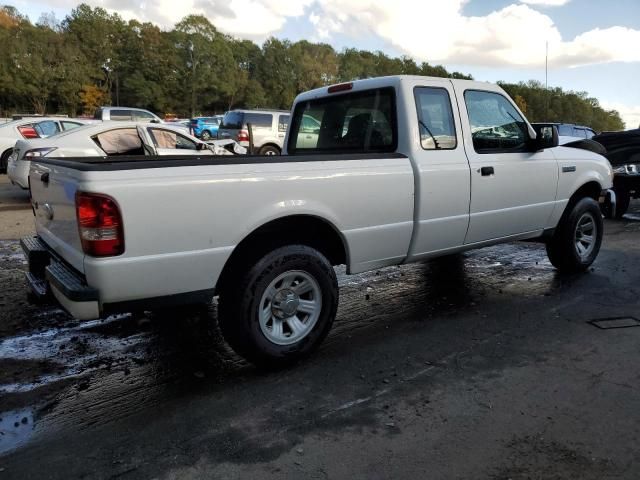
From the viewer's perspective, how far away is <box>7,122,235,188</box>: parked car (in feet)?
31.5

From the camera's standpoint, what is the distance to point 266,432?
2834 mm

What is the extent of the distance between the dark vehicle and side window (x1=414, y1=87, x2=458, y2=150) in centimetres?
616

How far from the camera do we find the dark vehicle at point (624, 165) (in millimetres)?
9406

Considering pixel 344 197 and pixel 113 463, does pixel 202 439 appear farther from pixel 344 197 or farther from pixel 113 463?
pixel 344 197

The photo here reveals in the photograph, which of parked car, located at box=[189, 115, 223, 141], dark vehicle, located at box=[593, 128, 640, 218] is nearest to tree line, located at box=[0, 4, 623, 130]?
parked car, located at box=[189, 115, 223, 141]

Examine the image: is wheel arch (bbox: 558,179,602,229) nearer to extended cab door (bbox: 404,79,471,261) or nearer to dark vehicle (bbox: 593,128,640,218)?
extended cab door (bbox: 404,79,471,261)

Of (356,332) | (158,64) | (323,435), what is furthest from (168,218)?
(158,64)

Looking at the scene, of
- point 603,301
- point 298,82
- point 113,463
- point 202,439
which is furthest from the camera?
point 298,82

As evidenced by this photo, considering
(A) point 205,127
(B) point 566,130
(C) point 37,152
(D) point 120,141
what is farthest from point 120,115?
(B) point 566,130

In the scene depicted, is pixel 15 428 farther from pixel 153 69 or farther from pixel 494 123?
pixel 153 69

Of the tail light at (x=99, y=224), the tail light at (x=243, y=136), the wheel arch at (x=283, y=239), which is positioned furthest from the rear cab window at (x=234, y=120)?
the tail light at (x=99, y=224)

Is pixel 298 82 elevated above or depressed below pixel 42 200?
above

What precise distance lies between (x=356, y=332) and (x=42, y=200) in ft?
8.12

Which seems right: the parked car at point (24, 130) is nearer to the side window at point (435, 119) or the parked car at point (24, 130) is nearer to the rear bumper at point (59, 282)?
the rear bumper at point (59, 282)
